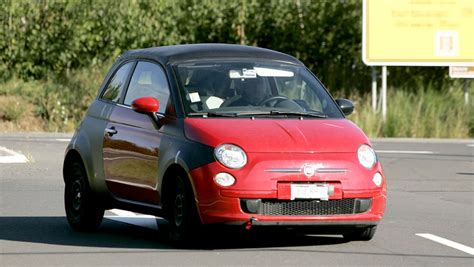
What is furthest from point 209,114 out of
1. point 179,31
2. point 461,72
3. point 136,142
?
point 179,31

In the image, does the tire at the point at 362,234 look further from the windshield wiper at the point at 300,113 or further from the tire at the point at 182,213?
the tire at the point at 182,213

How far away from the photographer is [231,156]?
35.6 feet

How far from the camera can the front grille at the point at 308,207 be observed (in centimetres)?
1084

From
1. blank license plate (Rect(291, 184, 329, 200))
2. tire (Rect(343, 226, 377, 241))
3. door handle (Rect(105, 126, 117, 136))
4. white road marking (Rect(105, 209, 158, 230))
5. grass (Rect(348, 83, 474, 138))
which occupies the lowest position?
grass (Rect(348, 83, 474, 138))

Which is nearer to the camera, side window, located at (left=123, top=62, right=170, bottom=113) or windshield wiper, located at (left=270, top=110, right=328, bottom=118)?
windshield wiper, located at (left=270, top=110, right=328, bottom=118)

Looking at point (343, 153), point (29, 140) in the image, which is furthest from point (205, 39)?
point (343, 153)

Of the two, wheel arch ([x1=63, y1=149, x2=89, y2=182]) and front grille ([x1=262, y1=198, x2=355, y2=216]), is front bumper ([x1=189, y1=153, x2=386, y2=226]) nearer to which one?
front grille ([x1=262, y1=198, x2=355, y2=216])

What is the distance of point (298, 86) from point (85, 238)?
2165mm

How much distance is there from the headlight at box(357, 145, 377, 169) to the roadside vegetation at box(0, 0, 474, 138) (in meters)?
19.0

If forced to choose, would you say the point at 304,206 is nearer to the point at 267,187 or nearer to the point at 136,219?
the point at 267,187

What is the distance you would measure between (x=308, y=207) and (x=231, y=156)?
700 mm

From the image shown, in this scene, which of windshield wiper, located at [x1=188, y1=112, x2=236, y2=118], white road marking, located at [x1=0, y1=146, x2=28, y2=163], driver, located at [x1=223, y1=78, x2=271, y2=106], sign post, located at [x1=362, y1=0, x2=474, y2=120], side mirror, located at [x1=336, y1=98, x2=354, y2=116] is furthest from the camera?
sign post, located at [x1=362, y1=0, x2=474, y2=120]

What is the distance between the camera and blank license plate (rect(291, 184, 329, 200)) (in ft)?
35.6

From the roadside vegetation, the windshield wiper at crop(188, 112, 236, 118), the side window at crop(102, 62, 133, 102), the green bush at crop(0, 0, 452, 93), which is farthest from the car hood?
the green bush at crop(0, 0, 452, 93)
